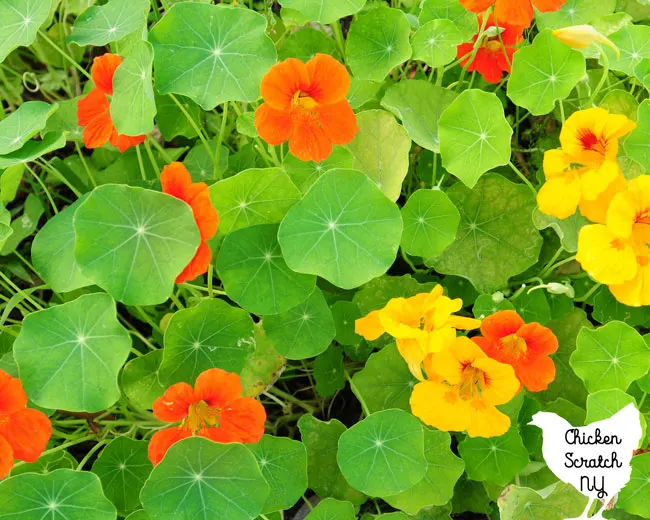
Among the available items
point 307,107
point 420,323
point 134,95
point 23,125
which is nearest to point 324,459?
point 420,323

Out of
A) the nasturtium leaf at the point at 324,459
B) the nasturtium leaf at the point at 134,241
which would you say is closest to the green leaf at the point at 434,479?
the nasturtium leaf at the point at 324,459

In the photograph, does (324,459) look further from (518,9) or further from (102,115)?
(518,9)

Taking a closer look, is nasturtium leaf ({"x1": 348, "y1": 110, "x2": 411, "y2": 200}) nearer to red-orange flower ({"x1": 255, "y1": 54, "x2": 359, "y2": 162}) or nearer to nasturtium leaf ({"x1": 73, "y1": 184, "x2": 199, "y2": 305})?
red-orange flower ({"x1": 255, "y1": 54, "x2": 359, "y2": 162})

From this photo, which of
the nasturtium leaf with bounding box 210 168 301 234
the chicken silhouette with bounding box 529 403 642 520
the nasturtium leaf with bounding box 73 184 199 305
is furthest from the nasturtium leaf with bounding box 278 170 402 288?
the chicken silhouette with bounding box 529 403 642 520

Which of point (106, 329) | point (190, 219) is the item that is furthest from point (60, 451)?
point (190, 219)

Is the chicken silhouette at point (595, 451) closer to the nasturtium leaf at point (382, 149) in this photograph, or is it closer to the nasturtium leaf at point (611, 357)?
the nasturtium leaf at point (611, 357)
